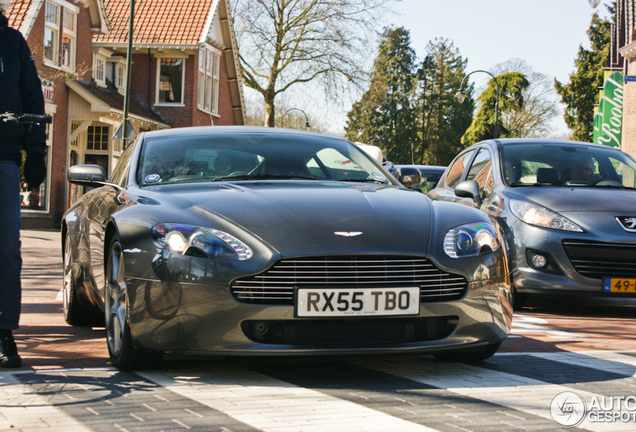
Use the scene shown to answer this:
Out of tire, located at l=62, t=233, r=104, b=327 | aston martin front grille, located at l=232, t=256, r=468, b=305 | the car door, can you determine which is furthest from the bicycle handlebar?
the car door

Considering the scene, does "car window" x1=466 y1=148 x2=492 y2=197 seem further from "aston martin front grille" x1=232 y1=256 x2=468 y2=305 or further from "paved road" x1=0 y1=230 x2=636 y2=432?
"aston martin front grille" x1=232 y1=256 x2=468 y2=305

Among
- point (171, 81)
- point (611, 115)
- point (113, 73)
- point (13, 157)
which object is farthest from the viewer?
point (171, 81)

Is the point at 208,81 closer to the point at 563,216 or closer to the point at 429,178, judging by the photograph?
the point at 429,178

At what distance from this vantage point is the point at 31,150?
192 inches

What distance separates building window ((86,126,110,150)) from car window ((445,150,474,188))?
23193mm

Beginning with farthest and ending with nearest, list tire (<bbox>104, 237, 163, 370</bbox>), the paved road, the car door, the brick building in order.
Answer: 1. the brick building
2. the car door
3. tire (<bbox>104, 237, 163, 370</bbox>)
4. the paved road

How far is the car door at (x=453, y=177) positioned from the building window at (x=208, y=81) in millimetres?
28959

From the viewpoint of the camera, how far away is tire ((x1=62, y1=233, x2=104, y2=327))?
20.9 feet

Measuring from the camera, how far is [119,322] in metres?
4.52

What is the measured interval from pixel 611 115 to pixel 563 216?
2711 cm

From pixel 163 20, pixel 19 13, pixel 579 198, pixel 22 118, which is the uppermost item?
pixel 163 20

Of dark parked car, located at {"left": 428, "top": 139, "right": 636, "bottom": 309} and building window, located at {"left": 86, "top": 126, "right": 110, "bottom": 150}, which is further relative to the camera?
building window, located at {"left": 86, "top": 126, "right": 110, "bottom": 150}

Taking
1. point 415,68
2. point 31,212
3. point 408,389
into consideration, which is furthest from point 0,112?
point 415,68

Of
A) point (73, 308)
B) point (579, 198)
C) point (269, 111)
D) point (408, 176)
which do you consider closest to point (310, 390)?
point (408, 176)
